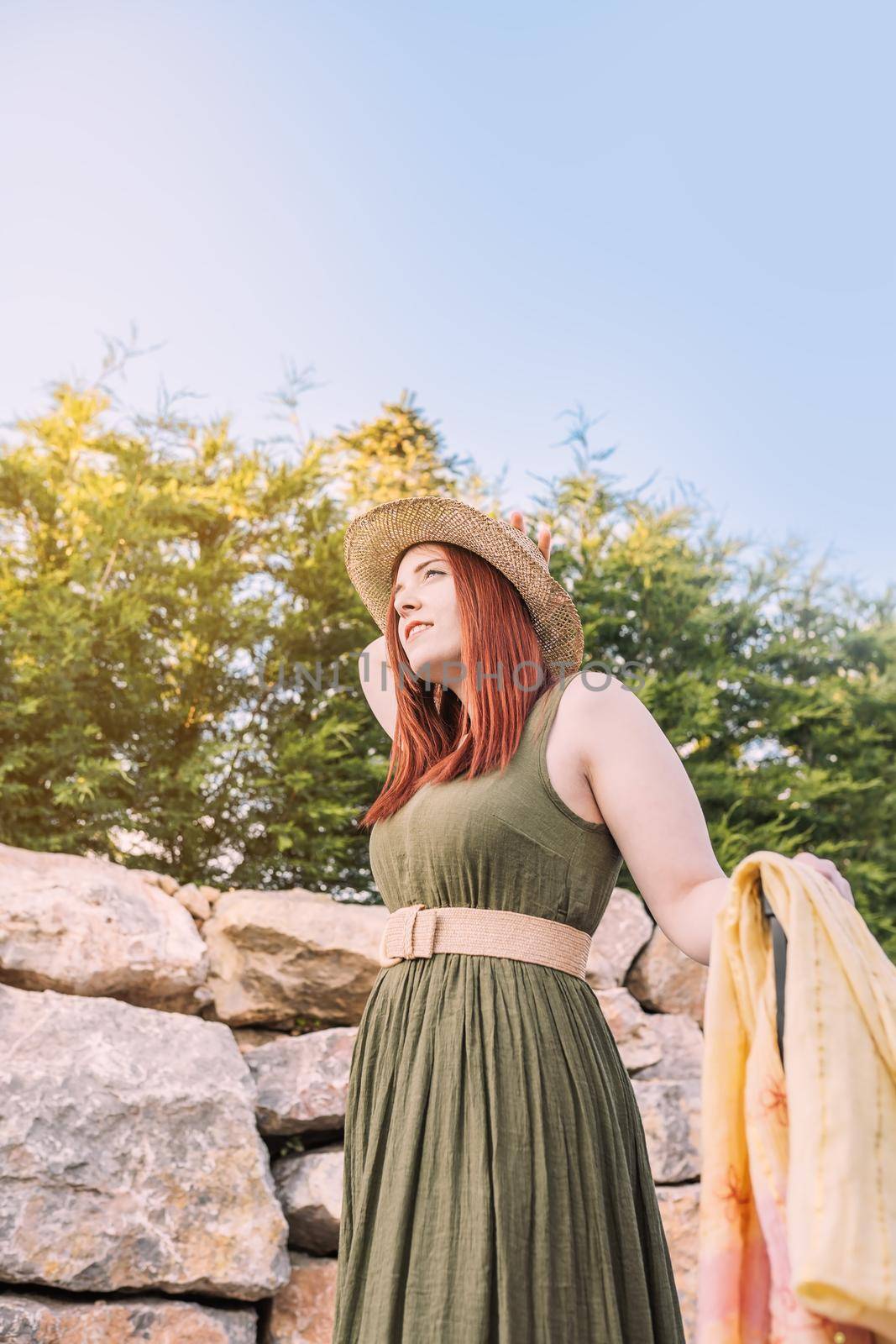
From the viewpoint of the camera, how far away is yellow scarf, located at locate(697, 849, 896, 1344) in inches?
40.0

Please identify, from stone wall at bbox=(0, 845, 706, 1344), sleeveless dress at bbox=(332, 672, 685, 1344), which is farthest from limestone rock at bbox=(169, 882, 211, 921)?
sleeveless dress at bbox=(332, 672, 685, 1344)

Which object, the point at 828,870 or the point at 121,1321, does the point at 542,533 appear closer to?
the point at 828,870

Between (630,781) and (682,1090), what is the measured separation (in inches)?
115

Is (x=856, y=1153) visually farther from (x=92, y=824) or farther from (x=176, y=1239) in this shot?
(x=92, y=824)

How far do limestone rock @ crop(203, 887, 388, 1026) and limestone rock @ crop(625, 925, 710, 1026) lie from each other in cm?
140

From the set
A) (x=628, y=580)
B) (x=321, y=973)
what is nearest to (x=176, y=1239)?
(x=321, y=973)

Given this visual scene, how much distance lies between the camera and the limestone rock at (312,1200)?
332cm

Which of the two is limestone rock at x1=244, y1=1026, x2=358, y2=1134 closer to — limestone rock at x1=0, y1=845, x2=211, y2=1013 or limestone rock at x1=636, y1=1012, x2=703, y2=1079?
limestone rock at x1=0, y1=845, x2=211, y2=1013

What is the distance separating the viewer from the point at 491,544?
2.07 meters

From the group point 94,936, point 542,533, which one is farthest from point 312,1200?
point 542,533

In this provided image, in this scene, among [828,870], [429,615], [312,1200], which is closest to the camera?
[828,870]

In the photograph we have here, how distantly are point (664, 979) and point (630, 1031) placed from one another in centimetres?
54

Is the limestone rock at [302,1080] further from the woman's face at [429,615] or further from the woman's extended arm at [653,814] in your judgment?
the woman's extended arm at [653,814]

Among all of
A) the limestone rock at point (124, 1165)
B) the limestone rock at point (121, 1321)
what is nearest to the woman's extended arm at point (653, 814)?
the limestone rock at point (124, 1165)
